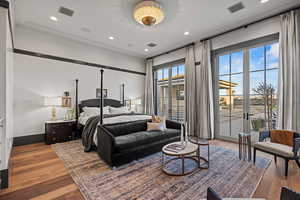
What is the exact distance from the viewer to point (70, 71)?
4.61 metres

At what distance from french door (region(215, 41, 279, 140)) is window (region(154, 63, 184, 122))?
154cm

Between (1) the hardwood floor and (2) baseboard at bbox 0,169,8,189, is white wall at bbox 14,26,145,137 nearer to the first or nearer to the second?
(1) the hardwood floor

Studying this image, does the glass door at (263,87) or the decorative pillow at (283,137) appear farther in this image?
the glass door at (263,87)

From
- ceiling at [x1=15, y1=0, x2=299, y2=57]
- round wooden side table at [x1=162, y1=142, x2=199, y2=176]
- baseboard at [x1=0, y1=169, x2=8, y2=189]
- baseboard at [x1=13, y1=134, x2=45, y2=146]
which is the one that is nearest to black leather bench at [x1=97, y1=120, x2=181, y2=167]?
round wooden side table at [x1=162, y1=142, x2=199, y2=176]

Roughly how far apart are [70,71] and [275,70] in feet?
20.5

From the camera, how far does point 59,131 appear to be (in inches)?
158

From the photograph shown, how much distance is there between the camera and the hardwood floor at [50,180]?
1821 millimetres

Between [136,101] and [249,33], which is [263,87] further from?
[136,101]

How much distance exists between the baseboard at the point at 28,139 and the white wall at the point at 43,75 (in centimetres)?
11

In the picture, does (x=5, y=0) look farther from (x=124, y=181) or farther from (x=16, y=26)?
(x=124, y=181)

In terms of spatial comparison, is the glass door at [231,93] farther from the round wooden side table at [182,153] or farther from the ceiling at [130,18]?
the round wooden side table at [182,153]

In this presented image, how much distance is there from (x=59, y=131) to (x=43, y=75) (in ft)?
6.05

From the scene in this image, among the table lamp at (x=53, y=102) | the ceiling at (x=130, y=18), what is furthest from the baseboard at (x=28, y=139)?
the ceiling at (x=130, y=18)

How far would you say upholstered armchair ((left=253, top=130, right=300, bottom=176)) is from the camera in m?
2.20
